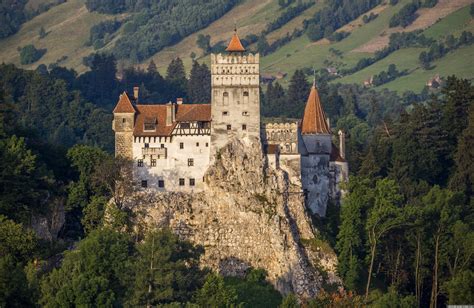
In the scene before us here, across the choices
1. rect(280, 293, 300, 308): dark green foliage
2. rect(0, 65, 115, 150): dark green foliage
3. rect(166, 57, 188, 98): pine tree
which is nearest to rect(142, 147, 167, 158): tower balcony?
rect(280, 293, 300, 308): dark green foliage

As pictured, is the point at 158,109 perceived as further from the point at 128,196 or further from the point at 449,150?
the point at 449,150

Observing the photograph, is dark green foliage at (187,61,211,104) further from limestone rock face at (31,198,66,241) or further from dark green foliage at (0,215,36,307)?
dark green foliage at (0,215,36,307)

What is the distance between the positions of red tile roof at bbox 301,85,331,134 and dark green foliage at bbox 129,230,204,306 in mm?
11568

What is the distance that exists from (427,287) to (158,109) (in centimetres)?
1936

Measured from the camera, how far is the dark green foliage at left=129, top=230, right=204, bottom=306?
9362 cm

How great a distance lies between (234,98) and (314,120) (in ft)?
22.4

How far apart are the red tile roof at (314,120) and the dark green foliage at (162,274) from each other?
11568mm

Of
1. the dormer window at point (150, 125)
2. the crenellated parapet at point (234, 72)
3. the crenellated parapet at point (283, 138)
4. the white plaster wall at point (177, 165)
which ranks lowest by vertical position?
the white plaster wall at point (177, 165)

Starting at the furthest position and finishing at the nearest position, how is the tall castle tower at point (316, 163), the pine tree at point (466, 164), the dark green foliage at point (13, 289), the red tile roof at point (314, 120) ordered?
the pine tree at point (466, 164), the red tile roof at point (314, 120), the tall castle tower at point (316, 163), the dark green foliage at point (13, 289)

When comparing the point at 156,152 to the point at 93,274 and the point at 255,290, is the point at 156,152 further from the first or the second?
the point at 93,274

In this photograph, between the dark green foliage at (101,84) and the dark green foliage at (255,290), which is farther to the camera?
the dark green foliage at (101,84)

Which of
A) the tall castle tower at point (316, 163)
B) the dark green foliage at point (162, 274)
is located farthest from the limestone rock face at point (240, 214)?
the tall castle tower at point (316, 163)

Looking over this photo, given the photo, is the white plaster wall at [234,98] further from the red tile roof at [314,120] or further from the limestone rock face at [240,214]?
the red tile roof at [314,120]

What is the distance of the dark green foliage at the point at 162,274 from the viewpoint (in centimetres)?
9362
